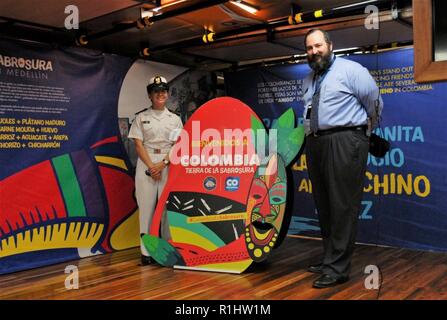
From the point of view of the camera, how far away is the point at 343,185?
280 centimetres

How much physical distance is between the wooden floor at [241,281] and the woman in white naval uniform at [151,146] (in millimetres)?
482

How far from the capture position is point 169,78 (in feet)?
15.6

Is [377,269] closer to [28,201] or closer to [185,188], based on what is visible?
[185,188]

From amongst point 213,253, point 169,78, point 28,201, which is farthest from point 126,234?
point 169,78

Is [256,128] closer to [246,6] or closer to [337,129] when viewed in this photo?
[337,129]

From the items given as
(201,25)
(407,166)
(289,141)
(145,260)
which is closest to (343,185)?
(289,141)

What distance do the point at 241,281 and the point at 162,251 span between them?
0.74 metres

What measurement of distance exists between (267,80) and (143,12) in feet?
5.75

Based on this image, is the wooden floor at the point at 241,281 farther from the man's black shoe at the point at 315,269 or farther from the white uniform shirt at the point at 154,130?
the white uniform shirt at the point at 154,130

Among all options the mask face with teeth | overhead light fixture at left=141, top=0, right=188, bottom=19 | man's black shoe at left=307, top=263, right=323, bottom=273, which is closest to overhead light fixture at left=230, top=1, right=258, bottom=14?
overhead light fixture at left=141, top=0, right=188, bottom=19

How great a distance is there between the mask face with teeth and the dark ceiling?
1162 mm

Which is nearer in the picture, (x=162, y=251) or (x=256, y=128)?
(x=256, y=128)

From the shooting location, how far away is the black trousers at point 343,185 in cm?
279

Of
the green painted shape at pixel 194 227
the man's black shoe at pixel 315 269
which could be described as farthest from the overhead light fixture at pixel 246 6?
the man's black shoe at pixel 315 269
